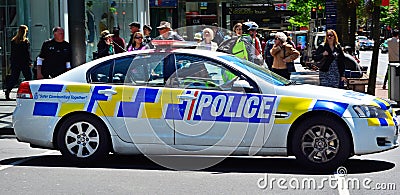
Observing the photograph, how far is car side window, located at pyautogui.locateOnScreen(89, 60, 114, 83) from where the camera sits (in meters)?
9.18

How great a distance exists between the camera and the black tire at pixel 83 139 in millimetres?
9000

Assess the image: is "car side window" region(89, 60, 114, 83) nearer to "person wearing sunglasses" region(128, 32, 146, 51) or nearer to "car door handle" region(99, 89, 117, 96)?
"car door handle" region(99, 89, 117, 96)

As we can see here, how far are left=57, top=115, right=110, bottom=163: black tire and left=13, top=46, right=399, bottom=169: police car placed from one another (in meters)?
0.01

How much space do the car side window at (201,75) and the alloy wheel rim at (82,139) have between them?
1.12m

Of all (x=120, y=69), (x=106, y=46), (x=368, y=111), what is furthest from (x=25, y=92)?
(x=106, y=46)

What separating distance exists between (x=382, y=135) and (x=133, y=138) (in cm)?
295

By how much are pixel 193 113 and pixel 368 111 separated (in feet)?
6.69

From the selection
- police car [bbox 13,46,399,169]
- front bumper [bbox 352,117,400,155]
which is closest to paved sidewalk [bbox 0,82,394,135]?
police car [bbox 13,46,399,169]

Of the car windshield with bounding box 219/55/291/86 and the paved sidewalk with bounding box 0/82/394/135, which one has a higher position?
the car windshield with bounding box 219/55/291/86

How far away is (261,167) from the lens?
9055 mm

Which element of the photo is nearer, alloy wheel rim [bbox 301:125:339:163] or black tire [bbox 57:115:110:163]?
alloy wheel rim [bbox 301:125:339:163]

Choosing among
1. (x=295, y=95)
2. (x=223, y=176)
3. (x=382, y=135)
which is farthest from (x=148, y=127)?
(x=382, y=135)

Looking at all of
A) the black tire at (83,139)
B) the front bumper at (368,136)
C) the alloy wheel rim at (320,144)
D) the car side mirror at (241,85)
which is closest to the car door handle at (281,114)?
the alloy wheel rim at (320,144)

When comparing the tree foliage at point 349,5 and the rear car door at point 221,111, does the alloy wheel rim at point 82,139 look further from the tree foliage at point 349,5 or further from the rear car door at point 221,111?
the tree foliage at point 349,5
